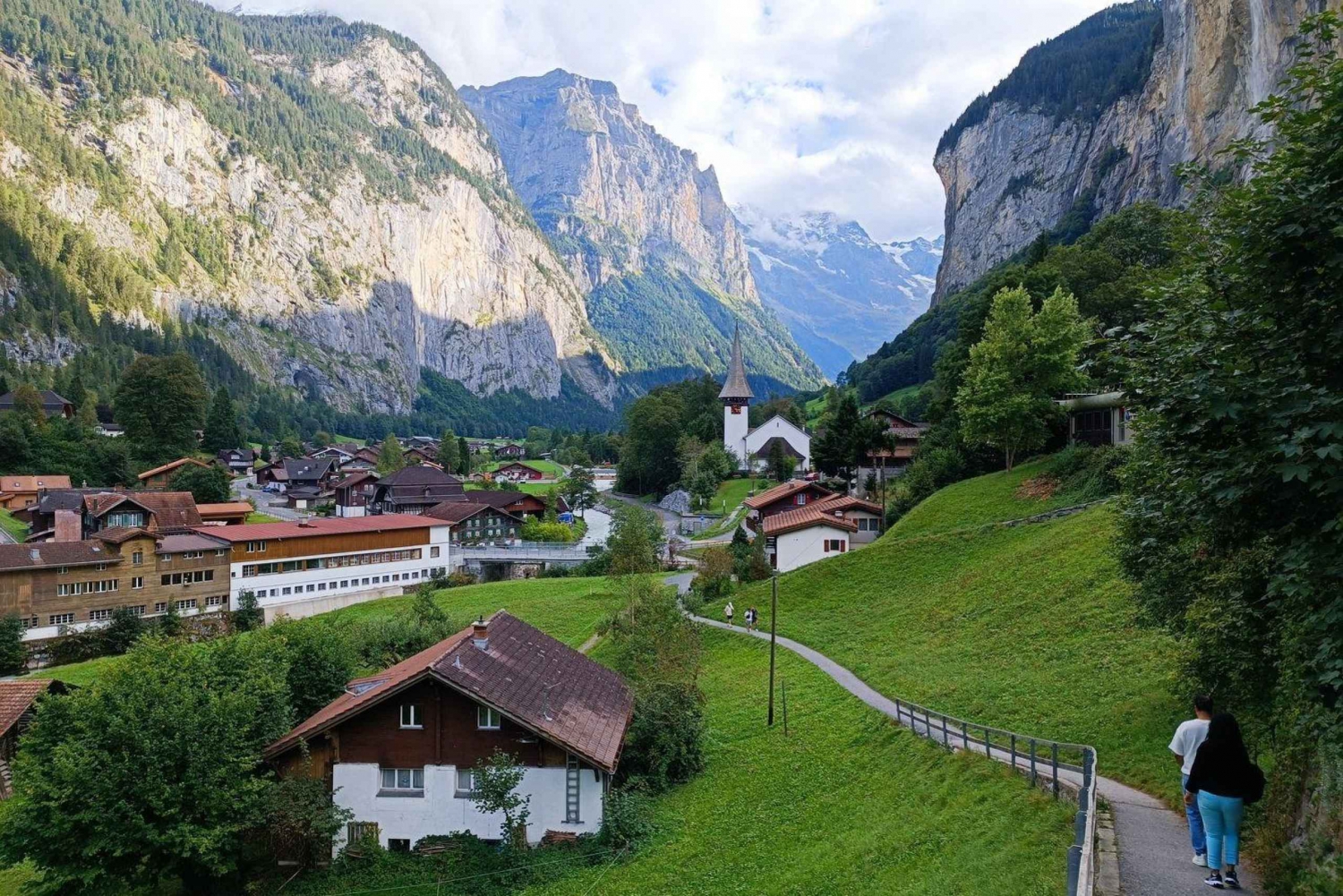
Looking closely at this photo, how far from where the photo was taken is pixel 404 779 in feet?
71.8

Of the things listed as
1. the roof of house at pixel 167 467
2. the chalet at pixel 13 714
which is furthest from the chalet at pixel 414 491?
the chalet at pixel 13 714

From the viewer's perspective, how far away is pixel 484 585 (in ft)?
221

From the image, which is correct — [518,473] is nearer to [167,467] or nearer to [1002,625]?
[167,467]

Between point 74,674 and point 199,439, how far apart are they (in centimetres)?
8368

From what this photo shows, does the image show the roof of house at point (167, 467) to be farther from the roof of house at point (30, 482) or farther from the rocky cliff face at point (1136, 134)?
the rocky cliff face at point (1136, 134)

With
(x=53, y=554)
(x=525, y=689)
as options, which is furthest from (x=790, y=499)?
(x=53, y=554)

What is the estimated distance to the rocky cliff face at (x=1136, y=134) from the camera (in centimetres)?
7556

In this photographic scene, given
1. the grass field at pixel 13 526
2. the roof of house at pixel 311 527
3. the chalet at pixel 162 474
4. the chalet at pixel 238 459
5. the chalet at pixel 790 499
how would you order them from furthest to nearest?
the chalet at pixel 238 459 → the chalet at pixel 162 474 → the grass field at pixel 13 526 → the roof of house at pixel 311 527 → the chalet at pixel 790 499

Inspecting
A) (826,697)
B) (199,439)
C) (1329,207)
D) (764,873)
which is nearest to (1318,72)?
(1329,207)

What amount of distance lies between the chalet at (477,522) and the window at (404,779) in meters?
61.5

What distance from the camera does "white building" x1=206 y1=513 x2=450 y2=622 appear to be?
215ft

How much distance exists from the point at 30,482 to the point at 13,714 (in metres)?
61.5

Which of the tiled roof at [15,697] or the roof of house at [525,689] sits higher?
the roof of house at [525,689]

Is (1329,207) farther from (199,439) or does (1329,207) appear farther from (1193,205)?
(199,439)
